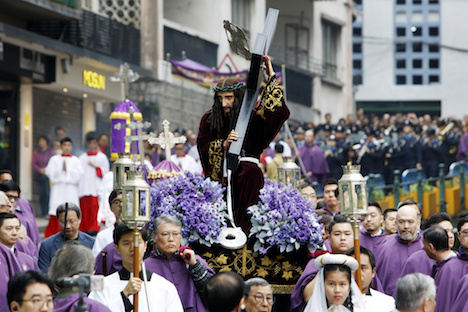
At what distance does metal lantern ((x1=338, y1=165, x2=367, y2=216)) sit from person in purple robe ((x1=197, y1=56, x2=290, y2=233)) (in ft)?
3.54

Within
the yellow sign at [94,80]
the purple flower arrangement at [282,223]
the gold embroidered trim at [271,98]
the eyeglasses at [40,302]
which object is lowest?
the eyeglasses at [40,302]

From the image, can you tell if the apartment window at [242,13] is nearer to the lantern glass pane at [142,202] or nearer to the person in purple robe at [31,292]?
the lantern glass pane at [142,202]

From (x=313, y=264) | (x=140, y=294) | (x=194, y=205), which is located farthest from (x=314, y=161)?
(x=140, y=294)

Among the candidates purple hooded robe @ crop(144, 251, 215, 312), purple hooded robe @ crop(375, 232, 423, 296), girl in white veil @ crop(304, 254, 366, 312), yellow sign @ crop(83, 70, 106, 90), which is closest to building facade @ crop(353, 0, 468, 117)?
yellow sign @ crop(83, 70, 106, 90)

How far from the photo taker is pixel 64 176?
62.4 ft

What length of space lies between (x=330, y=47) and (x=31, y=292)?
37.2 metres

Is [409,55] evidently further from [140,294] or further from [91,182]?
[140,294]

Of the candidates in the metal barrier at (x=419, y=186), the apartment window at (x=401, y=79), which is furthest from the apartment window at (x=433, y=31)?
the metal barrier at (x=419, y=186)

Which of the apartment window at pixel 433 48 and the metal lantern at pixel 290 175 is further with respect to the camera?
the apartment window at pixel 433 48

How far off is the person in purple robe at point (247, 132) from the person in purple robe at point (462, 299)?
1942 millimetres

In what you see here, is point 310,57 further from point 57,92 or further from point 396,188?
point 396,188

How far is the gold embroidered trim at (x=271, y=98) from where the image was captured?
1000cm

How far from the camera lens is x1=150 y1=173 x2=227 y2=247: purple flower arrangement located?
386 inches

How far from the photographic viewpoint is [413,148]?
90.2 ft
